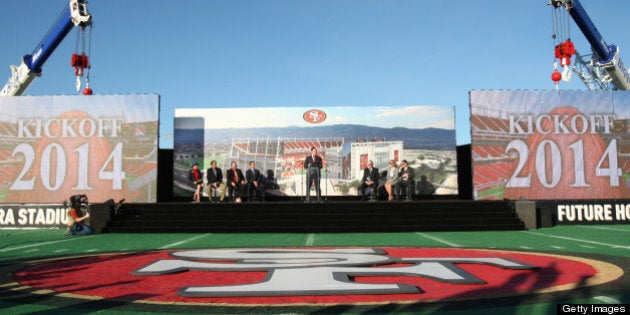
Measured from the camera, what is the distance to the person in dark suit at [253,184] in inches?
723

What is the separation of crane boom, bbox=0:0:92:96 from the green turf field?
42.3 ft

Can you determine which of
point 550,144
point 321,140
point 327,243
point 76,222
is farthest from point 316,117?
point 76,222

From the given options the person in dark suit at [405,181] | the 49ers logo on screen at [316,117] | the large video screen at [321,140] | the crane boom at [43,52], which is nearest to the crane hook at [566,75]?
the large video screen at [321,140]

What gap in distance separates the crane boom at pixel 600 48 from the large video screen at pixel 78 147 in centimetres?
1994

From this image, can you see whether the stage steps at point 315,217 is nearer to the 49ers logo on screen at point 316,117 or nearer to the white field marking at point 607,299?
the 49ers logo on screen at point 316,117

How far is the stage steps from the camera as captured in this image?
13.5 m

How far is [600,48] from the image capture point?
1075 inches

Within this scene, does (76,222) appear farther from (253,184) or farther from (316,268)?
(316,268)

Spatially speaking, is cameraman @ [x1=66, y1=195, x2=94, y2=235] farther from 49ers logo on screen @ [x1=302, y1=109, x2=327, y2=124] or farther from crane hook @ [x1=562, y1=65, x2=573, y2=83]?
crane hook @ [x1=562, y1=65, x2=573, y2=83]

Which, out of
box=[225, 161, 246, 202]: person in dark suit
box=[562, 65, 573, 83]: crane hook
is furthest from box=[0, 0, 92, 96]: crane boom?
box=[562, 65, 573, 83]: crane hook

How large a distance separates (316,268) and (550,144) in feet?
46.5

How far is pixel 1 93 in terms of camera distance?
85.0 feet

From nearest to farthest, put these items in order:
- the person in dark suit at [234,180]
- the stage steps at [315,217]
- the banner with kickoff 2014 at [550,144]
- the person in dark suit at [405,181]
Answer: the stage steps at [315,217] < the person in dark suit at [405,181] < the banner with kickoff 2014 at [550,144] < the person in dark suit at [234,180]

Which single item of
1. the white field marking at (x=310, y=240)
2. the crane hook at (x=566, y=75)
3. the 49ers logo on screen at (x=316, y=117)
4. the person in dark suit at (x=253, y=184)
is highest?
the crane hook at (x=566, y=75)
